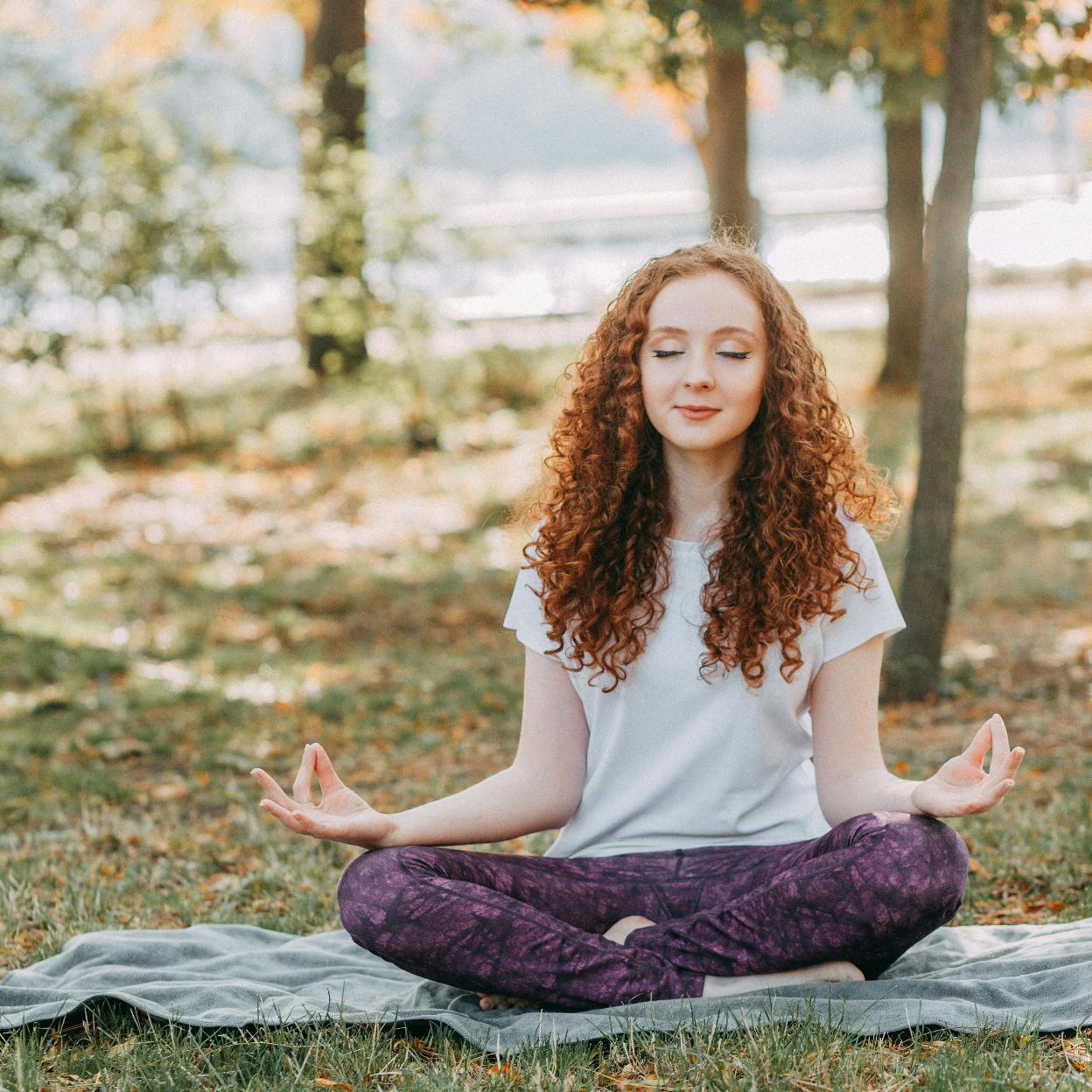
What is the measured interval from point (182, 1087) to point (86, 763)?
2883 millimetres

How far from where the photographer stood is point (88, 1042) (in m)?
2.64

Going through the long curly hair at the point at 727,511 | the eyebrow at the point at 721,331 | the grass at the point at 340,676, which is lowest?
the grass at the point at 340,676

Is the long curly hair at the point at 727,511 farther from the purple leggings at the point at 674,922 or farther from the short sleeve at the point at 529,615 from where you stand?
the purple leggings at the point at 674,922

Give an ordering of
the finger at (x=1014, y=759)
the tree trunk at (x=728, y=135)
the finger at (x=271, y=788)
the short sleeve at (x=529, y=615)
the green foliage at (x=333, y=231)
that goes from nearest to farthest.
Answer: the finger at (x=1014, y=759) < the finger at (x=271, y=788) < the short sleeve at (x=529, y=615) < the tree trunk at (x=728, y=135) < the green foliage at (x=333, y=231)

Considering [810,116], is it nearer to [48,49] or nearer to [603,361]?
[48,49]

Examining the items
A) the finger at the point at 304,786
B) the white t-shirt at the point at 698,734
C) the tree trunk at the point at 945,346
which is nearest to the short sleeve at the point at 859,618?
the white t-shirt at the point at 698,734

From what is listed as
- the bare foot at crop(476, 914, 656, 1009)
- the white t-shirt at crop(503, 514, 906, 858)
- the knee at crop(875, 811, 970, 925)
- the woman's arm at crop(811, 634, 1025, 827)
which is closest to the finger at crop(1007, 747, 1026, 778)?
the knee at crop(875, 811, 970, 925)

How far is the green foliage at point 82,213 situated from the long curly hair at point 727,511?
24.5 feet

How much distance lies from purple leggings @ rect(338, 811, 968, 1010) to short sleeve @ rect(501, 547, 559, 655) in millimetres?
471

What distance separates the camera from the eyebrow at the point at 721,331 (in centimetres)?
281

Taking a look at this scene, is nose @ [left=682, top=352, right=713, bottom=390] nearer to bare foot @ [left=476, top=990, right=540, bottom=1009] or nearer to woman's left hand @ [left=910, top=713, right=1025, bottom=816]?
woman's left hand @ [left=910, top=713, right=1025, bottom=816]

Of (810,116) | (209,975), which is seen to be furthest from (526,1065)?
(810,116)

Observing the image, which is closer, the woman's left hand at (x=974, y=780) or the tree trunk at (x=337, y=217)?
the woman's left hand at (x=974, y=780)

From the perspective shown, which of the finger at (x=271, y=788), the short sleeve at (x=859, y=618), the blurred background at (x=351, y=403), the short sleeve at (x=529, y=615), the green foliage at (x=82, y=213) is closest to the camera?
the finger at (x=271, y=788)
